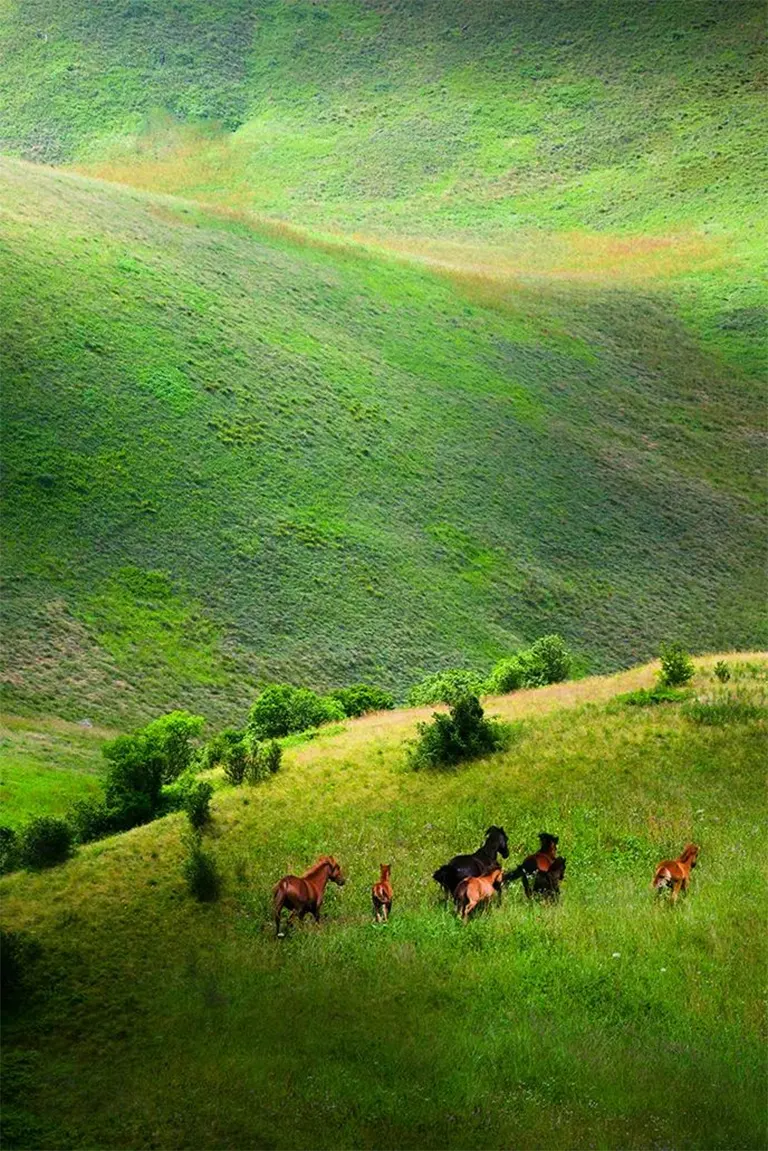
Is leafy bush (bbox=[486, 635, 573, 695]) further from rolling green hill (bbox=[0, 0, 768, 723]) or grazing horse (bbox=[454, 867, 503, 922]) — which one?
grazing horse (bbox=[454, 867, 503, 922])

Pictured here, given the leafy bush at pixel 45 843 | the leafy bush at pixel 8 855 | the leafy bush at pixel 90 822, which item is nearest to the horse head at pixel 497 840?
the leafy bush at pixel 45 843

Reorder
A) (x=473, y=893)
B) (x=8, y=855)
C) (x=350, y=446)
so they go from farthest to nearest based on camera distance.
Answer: (x=350, y=446), (x=8, y=855), (x=473, y=893)

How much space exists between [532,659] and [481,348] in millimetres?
76175

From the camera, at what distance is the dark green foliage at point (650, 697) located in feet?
125

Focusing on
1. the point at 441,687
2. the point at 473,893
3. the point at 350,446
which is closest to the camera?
the point at 473,893

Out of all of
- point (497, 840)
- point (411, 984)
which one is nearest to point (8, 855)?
point (497, 840)

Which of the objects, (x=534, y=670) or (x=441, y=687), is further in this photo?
(x=534, y=670)

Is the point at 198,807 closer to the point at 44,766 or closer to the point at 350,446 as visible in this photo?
the point at 44,766

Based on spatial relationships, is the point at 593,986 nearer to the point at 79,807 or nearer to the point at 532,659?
the point at 79,807

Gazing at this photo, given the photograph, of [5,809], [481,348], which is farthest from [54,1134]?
[481,348]

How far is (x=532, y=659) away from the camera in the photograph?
2324 inches

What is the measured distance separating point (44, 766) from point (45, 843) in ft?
106

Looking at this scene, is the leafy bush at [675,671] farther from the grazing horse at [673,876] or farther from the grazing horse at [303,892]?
the grazing horse at [303,892]

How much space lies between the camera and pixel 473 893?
2550cm
